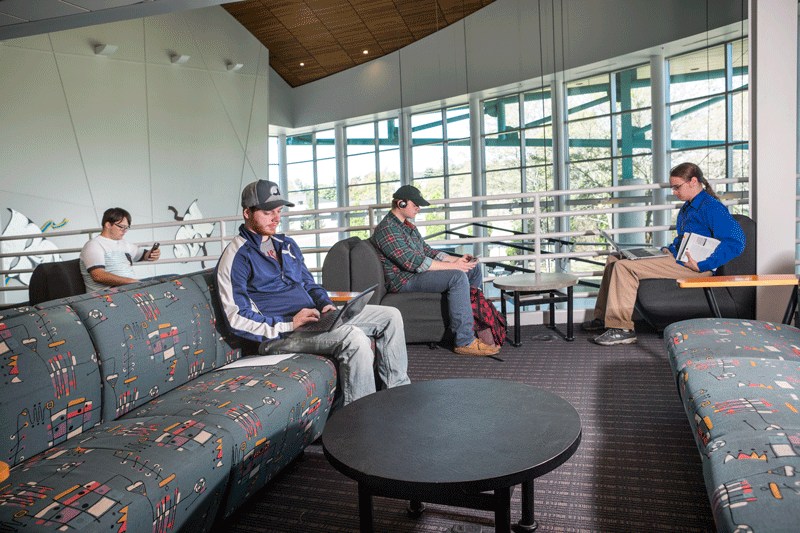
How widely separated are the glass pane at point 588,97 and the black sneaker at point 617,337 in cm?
666

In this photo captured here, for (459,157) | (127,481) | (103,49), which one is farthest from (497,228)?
(127,481)

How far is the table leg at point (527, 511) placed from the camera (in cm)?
162

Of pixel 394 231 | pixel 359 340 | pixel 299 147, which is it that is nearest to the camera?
pixel 359 340

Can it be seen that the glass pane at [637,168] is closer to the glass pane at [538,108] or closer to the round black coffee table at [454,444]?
the glass pane at [538,108]

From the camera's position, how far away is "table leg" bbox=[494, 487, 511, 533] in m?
1.29

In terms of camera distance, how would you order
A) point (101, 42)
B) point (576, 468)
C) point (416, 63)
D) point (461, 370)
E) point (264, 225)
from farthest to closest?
point (416, 63) < point (101, 42) < point (461, 370) < point (264, 225) < point (576, 468)

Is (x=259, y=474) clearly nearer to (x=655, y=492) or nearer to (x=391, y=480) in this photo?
(x=391, y=480)

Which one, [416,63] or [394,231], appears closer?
[394,231]

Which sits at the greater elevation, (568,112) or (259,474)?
(568,112)

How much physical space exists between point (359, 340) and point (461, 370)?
4.04ft

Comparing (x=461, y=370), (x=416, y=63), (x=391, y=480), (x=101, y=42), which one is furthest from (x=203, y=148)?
(x=391, y=480)

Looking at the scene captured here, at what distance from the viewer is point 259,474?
177 cm

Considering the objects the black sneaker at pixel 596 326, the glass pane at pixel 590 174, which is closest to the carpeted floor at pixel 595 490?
the black sneaker at pixel 596 326

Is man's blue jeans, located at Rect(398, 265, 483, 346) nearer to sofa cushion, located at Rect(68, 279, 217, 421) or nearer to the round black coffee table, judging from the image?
sofa cushion, located at Rect(68, 279, 217, 421)
